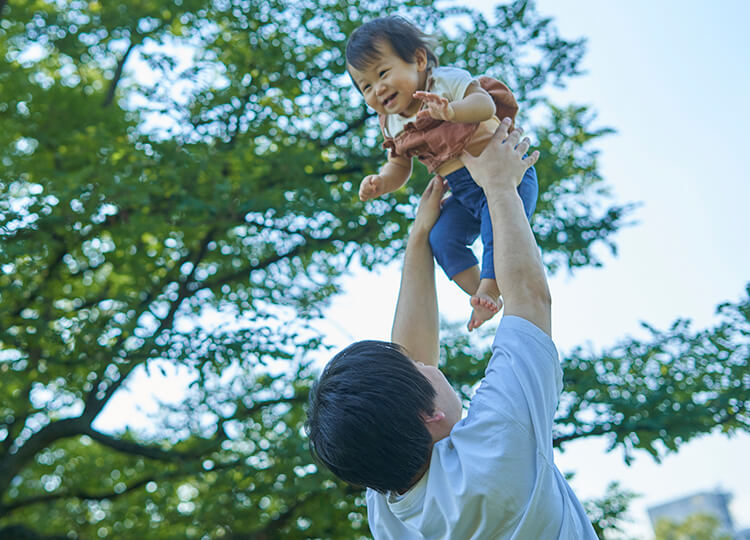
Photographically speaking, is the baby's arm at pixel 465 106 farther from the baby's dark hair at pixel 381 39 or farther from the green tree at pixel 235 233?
the green tree at pixel 235 233

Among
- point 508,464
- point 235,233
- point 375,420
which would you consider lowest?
point 508,464

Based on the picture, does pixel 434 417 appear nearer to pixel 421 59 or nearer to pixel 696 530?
pixel 421 59

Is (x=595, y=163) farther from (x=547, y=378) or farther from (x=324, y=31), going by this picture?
(x=547, y=378)

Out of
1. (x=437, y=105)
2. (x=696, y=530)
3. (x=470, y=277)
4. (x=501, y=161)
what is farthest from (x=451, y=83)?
(x=696, y=530)

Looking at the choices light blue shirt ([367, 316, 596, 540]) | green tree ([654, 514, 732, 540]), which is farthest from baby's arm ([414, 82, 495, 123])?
green tree ([654, 514, 732, 540])

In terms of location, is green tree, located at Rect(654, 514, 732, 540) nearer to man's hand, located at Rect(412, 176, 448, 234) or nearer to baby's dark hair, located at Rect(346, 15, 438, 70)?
man's hand, located at Rect(412, 176, 448, 234)

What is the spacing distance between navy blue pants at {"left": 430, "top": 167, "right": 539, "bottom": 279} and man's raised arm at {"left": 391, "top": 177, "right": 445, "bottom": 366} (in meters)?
0.06

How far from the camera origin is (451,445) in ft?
5.78

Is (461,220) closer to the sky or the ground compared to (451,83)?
closer to the ground

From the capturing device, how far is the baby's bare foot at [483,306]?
2.14 m

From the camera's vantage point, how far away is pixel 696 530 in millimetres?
35875

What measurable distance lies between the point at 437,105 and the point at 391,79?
28cm

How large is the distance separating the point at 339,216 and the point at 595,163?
249 cm

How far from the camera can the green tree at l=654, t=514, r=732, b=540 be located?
116ft
